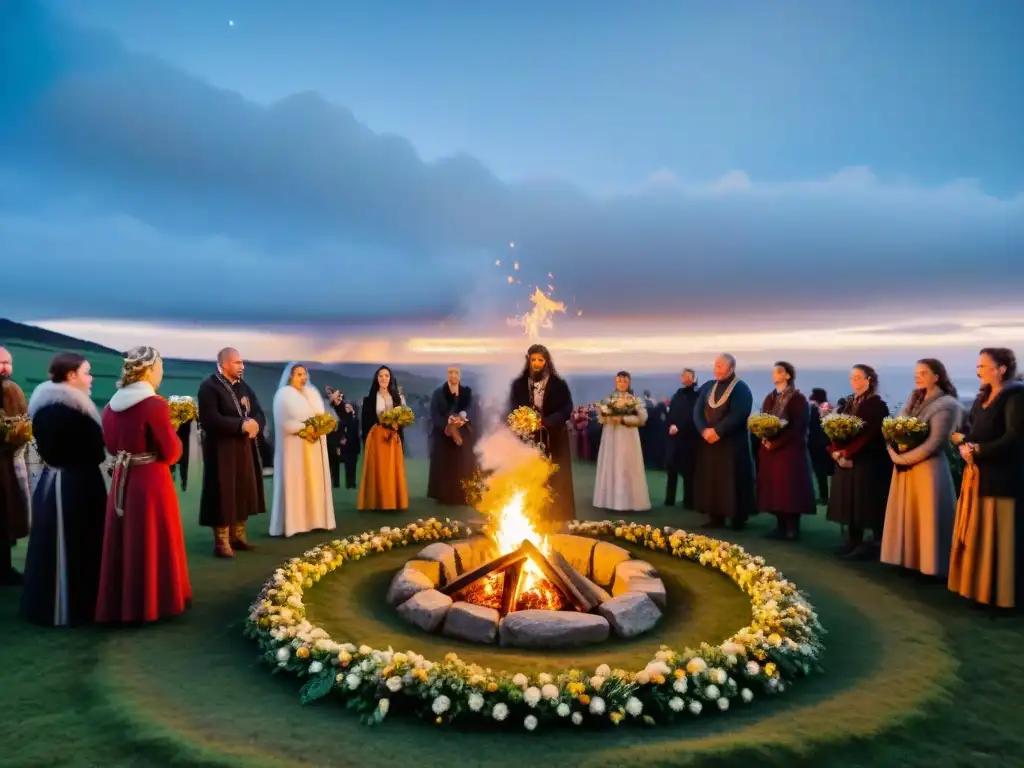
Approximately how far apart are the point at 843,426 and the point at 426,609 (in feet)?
17.6

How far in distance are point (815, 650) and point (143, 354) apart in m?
6.37

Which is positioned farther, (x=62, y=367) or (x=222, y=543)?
(x=222, y=543)

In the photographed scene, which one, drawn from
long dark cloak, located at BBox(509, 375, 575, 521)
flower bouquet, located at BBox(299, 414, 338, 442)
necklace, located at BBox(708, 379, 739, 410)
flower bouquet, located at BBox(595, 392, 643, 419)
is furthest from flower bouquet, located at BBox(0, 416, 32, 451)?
necklace, located at BBox(708, 379, 739, 410)

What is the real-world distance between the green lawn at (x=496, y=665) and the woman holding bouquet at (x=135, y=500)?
0.30m

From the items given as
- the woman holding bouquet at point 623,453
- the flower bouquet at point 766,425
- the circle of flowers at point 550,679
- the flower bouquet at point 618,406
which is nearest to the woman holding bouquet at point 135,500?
the circle of flowers at point 550,679

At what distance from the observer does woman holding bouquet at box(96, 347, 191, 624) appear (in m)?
6.48

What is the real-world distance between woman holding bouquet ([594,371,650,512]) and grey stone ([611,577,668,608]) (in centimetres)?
437

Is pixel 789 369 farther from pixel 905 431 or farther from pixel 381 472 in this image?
pixel 381 472

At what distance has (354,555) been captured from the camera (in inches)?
344

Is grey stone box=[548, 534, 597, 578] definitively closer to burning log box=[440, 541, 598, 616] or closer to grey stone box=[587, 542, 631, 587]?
grey stone box=[587, 542, 631, 587]

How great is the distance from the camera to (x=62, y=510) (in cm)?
658

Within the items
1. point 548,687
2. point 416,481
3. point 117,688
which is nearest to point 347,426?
point 416,481

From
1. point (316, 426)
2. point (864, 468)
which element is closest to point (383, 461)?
point (316, 426)

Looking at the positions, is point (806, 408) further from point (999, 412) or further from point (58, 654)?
point (58, 654)
